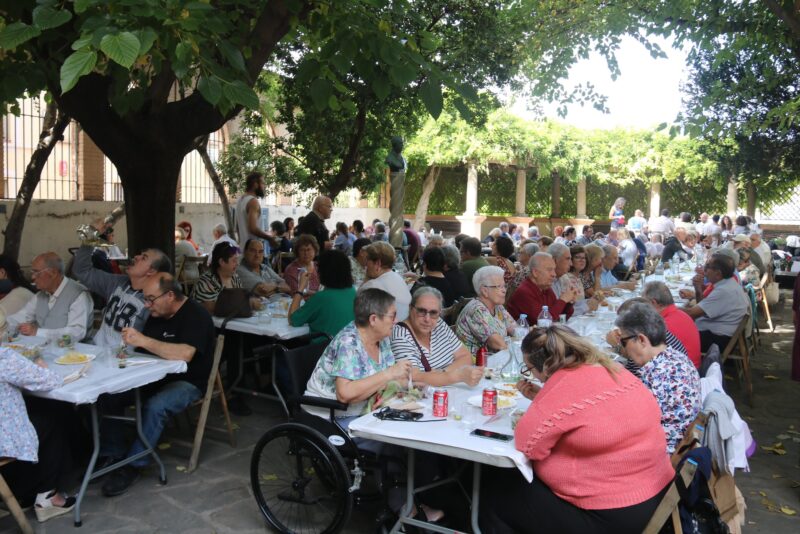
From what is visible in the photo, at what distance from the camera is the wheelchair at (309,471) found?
344 centimetres

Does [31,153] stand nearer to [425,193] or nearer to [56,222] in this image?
[56,222]

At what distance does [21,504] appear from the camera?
3850mm

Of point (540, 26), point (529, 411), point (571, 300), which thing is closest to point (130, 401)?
point (529, 411)

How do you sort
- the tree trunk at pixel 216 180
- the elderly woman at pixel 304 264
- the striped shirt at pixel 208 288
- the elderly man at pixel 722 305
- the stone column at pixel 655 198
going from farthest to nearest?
1. the stone column at pixel 655 198
2. the tree trunk at pixel 216 180
3. the elderly woman at pixel 304 264
4. the elderly man at pixel 722 305
5. the striped shirt at pixel 208 288

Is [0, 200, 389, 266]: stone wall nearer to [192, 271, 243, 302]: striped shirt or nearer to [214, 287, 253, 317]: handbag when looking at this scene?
[192, 271, 243, 302]: striped shirt

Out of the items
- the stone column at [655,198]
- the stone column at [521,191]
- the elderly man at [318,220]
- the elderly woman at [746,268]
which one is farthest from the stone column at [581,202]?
the elderly man at [318,220]

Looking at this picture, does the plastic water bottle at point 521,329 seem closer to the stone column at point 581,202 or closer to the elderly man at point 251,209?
the elderly man at point 251,209

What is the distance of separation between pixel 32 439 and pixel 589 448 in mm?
2702

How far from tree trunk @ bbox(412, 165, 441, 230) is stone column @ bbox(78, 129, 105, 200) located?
11551 mm

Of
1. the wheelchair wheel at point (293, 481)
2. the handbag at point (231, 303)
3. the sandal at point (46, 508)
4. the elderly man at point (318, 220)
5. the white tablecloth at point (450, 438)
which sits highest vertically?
the elderly man at point (318, 220)

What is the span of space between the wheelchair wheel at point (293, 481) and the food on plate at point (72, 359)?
1230 millimetres

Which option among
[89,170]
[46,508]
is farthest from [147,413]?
[89,170]

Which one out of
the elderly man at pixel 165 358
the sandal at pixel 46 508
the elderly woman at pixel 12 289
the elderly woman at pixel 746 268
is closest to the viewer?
the sandal at pixel 46 508

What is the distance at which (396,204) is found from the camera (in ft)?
33.6
